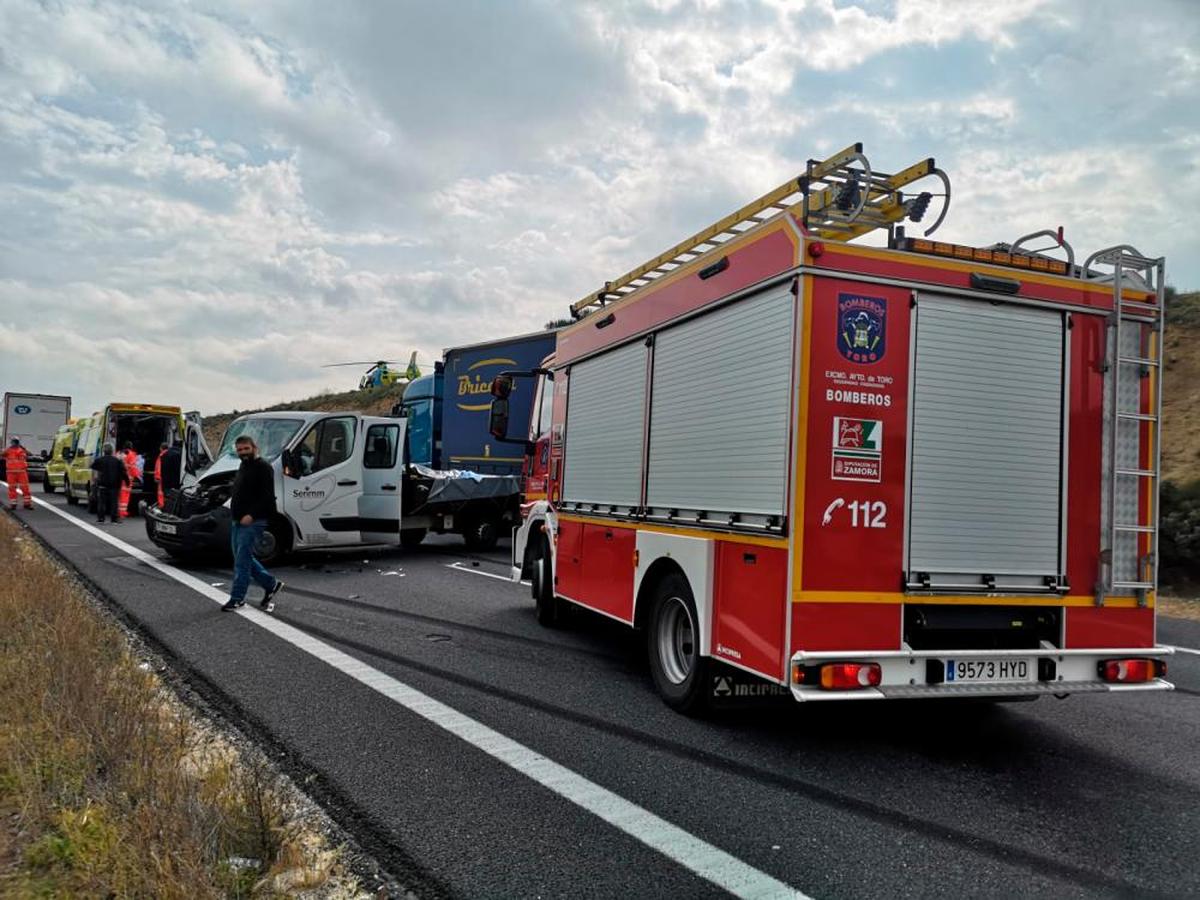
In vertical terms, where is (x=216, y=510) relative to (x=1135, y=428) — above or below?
below

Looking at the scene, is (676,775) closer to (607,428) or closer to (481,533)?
(607,428)

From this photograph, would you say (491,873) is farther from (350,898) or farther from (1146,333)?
(1146,333)

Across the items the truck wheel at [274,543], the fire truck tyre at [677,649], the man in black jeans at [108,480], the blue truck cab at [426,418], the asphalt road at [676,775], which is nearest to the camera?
the asphalt road at [676,775]

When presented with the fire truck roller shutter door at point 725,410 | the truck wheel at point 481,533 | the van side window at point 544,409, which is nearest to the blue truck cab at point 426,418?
the truck wheel at point 481,533

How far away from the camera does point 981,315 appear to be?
492 centimetres

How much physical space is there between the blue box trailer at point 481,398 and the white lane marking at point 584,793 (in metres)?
9.67

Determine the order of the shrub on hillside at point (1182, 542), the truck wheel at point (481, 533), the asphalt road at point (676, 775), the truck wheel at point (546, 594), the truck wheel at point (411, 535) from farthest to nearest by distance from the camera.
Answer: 1. the truck wheel at point (481, 533)
2. the truck wheel at point (411, 535)
3. the shrub on hillside at point (1182, 542)
4. the truck wheel at point (546, 594)
5. the asphalt road at point (676, 775)

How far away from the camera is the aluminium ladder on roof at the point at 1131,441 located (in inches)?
198

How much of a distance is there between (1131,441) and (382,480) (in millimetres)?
10511

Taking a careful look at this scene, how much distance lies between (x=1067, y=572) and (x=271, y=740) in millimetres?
4481

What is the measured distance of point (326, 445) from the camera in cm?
1288

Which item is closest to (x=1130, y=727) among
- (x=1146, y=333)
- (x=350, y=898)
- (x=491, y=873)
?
(x=1146, y=333)

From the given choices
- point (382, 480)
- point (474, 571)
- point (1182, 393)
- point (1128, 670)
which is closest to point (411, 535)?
point (382, 480)

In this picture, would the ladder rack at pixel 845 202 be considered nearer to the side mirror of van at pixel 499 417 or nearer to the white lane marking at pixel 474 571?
the side mirror of van at pixel 499 417
